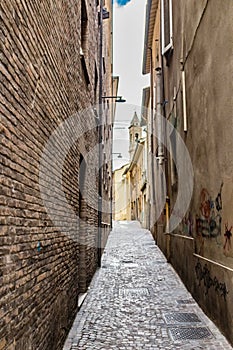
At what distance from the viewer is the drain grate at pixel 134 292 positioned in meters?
7.60

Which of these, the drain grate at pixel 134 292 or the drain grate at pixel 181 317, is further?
the drain grate at pixel 134 292

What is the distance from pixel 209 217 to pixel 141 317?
187 centimetres

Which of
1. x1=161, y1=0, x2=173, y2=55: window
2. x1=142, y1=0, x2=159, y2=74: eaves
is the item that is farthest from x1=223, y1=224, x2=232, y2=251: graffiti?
x1=142, y1=0, x2=159, y2=74: eaves

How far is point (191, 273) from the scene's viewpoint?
745cm

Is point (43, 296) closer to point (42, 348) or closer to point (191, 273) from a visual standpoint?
point (42, 348)

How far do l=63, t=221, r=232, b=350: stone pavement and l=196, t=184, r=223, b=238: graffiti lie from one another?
4.24 ft

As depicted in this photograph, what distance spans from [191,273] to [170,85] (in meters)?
5.38

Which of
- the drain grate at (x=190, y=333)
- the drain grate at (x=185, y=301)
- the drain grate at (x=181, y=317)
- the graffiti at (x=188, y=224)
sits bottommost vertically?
the drain grate at (x=190, y=333)

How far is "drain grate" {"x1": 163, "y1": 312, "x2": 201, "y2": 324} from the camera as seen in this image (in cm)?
581

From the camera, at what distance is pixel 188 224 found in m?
8.12

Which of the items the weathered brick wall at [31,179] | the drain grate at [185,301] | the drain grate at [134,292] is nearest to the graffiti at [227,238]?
the weathered brick wall at [31,179]

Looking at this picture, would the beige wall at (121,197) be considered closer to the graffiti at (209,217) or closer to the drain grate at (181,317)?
the graffiti at (209,217)

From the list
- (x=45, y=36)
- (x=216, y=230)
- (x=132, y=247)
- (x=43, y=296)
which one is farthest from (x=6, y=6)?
(x=132, y=247)

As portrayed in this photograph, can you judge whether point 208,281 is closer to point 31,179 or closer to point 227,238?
point 227,238
